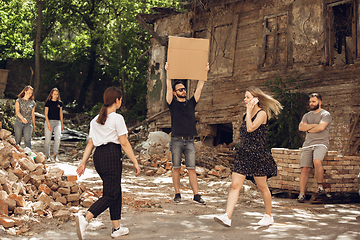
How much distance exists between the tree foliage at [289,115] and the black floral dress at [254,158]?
5.69 metres

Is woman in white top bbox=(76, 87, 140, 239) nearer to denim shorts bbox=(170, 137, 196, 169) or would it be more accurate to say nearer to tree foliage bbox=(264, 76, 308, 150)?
denim shorts bbox=(170, 137, 196, 169)

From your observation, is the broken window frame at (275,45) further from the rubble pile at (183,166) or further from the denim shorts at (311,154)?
the denim shorts at (311,154)

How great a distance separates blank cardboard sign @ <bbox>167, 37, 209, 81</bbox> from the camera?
5.49 m

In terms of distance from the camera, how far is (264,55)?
11203 millimetres

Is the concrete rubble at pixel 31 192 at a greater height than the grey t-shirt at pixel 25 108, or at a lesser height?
lesser

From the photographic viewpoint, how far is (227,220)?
13.3 feet

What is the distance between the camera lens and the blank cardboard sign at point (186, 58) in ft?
18.0

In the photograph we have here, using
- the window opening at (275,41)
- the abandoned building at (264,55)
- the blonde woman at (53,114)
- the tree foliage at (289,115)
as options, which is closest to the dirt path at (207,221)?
the blonde woman at (53,114)

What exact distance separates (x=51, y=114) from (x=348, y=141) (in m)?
7.32

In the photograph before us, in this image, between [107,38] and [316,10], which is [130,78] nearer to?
[107,38]

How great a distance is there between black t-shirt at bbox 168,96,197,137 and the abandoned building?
5.21m

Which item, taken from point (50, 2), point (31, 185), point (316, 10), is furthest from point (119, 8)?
point (31, 185)

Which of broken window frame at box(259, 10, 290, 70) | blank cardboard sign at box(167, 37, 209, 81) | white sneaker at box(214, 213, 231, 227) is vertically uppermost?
broken window frame at box(259, 10, 290, 70)

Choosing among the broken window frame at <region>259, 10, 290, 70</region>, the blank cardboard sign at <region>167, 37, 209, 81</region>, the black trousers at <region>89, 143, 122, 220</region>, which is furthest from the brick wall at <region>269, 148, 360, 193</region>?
Result: the broken window frame at <region>259, 10, 290, 70</region>
